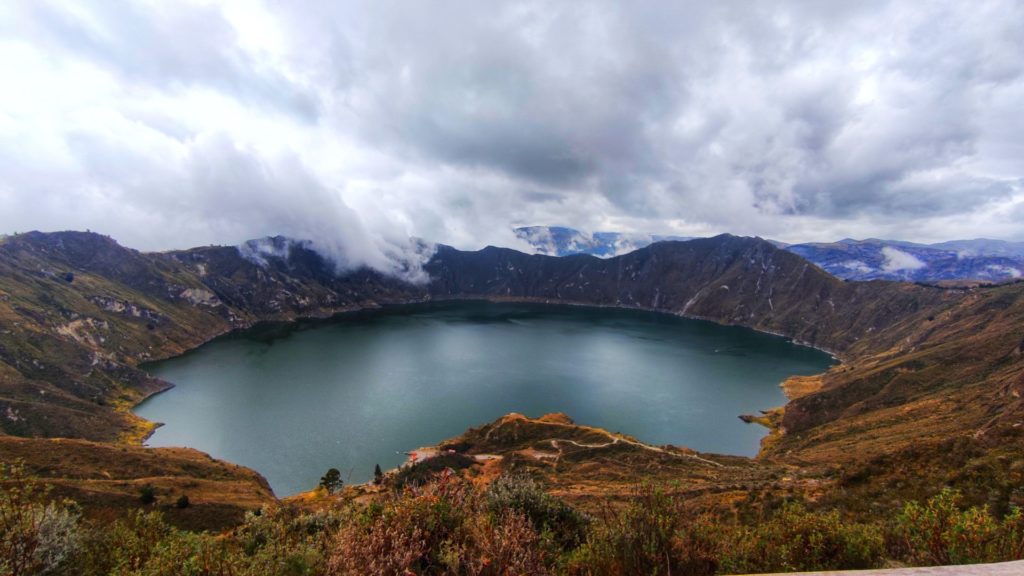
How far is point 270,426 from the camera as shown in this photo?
3858 inches

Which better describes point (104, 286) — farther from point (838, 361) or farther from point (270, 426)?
point (838, 361)

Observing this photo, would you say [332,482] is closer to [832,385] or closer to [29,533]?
[29,533]

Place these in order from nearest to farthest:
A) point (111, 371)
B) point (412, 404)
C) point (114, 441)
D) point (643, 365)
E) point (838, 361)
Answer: point (114, 441)
point (412, 404)
point (111, 371)
point (643, 365)
point (838, 361)

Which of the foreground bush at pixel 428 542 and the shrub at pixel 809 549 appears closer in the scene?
the foreground bush at pixel 428 542

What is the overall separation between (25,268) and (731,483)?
257417 mm

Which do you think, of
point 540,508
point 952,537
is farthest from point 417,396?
point 952,537

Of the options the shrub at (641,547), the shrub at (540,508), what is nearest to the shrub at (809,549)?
the shrub at (641,547)

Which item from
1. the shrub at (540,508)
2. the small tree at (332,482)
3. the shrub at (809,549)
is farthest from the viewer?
the small tree at (332,482)

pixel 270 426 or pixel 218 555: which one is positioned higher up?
pixel 218 555

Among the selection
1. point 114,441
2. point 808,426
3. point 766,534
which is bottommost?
point 114,441

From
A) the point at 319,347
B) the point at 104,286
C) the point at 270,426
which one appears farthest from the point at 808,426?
the point at 104,286

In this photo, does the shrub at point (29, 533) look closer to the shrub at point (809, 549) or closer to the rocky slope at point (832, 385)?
the shrub at point (809, 549)

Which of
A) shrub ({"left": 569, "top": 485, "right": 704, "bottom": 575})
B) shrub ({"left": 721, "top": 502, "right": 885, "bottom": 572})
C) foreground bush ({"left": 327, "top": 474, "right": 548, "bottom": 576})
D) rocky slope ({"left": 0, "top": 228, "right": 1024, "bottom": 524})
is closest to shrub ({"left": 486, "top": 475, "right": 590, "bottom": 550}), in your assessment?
shrub ({"left": 569, "top": 485, "right": 704, "bottom": 575})

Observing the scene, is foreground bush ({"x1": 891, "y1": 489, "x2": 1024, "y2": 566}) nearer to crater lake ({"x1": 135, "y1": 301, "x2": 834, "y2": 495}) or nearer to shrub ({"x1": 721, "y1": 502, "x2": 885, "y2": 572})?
shrub ({"x1": 721, "y1": 502, "x2": 885, "y2": 572})
